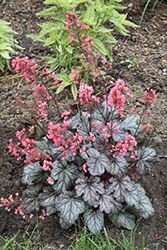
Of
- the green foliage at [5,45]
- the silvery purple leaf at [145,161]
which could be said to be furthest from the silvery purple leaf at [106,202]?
the green foliage at [5,45]

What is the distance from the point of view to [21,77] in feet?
11.6

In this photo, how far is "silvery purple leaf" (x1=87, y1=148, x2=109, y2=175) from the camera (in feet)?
6.15

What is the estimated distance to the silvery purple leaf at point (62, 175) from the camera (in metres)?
2.03

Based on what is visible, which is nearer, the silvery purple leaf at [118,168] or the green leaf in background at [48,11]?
the silvery purple leaf at [118,168]

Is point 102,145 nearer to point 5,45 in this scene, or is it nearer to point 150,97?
point 150,97

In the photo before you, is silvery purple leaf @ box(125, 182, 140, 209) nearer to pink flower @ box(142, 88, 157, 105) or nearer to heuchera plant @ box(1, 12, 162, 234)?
heuchera plant @ box(1, 12, 162, 234)

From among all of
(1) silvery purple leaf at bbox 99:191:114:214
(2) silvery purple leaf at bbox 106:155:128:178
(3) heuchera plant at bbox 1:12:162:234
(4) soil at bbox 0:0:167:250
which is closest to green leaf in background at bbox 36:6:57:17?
(4) soil at bbox 0:0:167:250

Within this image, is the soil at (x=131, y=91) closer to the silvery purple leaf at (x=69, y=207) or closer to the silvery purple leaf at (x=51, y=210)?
the silvery purple leaf at (x=51, y=210)

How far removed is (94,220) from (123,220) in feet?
0.90

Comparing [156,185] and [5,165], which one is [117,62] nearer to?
[156,185]

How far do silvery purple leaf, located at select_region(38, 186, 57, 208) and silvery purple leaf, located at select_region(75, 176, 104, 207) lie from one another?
0.29 metres

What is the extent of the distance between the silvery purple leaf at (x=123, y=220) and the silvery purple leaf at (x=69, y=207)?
0.34m

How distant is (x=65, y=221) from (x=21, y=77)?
7.60 ft

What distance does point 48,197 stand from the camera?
6.95ft
